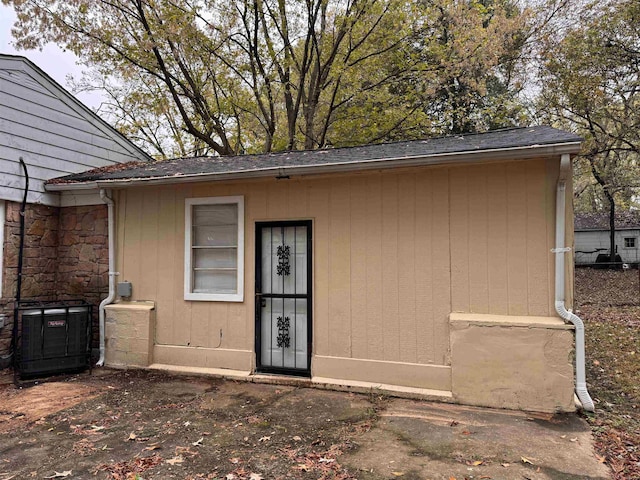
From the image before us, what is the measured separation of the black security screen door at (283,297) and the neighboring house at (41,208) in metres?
2.33

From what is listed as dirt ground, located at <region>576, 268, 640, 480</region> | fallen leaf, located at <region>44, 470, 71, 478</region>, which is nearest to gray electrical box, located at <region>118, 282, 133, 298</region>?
fallen leaf, located at <region>44, 470, 71, 478</region>

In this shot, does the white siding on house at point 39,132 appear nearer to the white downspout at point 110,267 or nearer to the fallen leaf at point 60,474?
the white downspout at point 110,267

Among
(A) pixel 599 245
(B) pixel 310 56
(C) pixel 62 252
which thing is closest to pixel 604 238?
(A) pixel 599 245

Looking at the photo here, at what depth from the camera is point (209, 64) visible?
11.1 metres

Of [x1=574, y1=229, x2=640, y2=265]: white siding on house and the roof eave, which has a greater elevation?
the roof eave

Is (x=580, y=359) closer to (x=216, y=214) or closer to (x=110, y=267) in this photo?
(x=216, y=214)

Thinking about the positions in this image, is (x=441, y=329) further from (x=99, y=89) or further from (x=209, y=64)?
(x=99, y=89)

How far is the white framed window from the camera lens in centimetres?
490

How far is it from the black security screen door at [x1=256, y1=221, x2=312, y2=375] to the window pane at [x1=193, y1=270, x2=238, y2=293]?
380 millimetres

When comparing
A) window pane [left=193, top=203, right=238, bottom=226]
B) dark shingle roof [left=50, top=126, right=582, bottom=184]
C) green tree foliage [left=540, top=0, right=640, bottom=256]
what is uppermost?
green tree foliage [left=540, top=0, right=640, bottom=256]

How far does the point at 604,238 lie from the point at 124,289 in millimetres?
24431

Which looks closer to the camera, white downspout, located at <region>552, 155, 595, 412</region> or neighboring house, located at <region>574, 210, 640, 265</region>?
white downspout, located at <region>552, 155, 595, 412</region>

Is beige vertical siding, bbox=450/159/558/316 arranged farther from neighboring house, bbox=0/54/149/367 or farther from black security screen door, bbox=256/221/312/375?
neighboring house, bbox=0/54/149/367

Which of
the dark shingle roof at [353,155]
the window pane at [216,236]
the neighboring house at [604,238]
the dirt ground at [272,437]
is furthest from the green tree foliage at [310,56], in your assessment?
the neighboring house at [604,238]
